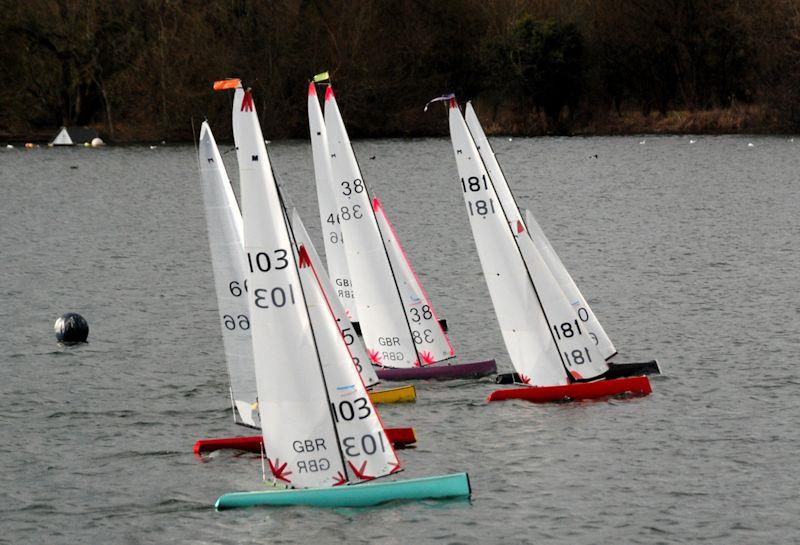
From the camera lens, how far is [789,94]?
94.8 m

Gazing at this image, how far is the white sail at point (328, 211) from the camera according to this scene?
25.2 meters

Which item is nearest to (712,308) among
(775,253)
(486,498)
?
(775,253)

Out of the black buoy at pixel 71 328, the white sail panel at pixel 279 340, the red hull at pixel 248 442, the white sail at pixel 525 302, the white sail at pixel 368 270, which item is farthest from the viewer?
the black buoy at pixel 71 328

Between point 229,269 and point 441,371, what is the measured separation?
299 inches

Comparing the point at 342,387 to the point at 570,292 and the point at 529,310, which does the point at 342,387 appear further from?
the point at 570,292

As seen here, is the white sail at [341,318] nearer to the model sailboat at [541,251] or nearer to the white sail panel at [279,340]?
the model sailboat at [541,251]

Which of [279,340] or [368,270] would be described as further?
[368,270]

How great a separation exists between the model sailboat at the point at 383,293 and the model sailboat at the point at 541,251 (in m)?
1.59

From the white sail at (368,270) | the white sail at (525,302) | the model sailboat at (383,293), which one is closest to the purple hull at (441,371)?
the model sailboat at (383,293)

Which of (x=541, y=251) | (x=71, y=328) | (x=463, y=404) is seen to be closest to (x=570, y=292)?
(x=541, y=251)

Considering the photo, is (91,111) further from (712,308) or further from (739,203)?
(712,308)

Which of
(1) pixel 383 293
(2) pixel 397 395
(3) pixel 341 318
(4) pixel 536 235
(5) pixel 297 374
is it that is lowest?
(2) pixel 397 395

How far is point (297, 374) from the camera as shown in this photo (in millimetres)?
17359

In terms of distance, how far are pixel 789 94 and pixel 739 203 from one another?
36637mm
